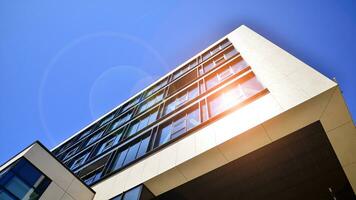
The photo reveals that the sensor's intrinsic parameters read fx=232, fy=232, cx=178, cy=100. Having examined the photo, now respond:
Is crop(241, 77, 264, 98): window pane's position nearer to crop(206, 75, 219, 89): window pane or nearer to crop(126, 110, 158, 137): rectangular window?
crop(206, 75, 219, 89): window pane

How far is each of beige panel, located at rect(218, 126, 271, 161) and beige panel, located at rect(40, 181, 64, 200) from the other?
316 inches

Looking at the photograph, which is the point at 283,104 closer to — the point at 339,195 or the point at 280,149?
the point at 280,149

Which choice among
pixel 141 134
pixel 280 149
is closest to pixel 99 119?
pixel 141 134

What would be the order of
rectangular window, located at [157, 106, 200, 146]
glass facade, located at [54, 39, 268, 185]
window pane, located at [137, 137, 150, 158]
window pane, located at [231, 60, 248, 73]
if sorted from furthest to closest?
window pane, located at [231, 60, 248, 73] < window pane, located at [137, 137, 150, 158] < rectangular window, located at [157, 106, 200, 146] < glass facade, located at [54, 39, 268, 185]

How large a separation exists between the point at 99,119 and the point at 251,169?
25.8 metres

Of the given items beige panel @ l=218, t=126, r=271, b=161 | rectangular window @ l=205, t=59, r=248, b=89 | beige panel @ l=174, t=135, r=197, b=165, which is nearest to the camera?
beige panel @ l=218, t=126, r=271, b=161

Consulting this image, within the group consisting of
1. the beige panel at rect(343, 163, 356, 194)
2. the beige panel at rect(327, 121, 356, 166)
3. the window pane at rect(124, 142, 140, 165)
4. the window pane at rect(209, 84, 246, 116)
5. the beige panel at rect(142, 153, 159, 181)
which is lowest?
the beige panel at rect(343, 163, 356, 194)

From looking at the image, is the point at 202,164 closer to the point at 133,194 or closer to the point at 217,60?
the point at 133,194

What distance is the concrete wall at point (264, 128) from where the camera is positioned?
24.4ft

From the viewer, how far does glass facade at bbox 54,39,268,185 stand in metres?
12.2

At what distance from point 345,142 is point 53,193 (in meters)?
12.1

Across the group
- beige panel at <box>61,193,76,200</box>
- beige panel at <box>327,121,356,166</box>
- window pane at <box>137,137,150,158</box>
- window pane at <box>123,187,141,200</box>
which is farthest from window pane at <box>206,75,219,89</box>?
beige panel at <box>61,193,76,200</box>

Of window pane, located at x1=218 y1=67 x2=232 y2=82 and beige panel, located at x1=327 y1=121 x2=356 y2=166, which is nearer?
beige panel, located at x1=327 y1=121 x2=356 y2=166

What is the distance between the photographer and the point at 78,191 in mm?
11812
